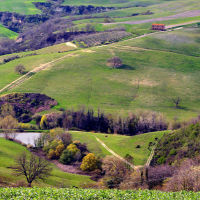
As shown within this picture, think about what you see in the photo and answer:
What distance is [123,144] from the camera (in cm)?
8344

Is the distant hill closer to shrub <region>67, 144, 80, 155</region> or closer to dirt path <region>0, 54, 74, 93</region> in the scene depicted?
shrub <region>67, 144, 80, 155</region>

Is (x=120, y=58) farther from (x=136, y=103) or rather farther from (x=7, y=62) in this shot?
(x=7, y=62)

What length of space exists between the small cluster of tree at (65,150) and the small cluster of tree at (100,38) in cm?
9417

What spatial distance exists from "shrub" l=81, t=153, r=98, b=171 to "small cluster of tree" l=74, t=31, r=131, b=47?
108882mm

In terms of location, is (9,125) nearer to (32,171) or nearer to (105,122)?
(105,122)

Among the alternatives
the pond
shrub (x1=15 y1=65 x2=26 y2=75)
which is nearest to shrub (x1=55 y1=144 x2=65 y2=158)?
the pond

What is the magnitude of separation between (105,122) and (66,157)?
28838mm

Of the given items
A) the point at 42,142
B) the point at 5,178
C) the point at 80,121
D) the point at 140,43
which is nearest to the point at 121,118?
→ the point at 80,121

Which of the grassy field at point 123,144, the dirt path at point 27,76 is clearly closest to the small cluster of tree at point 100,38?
the dirt path at point 27,76

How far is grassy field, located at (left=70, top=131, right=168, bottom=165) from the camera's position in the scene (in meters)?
75.4

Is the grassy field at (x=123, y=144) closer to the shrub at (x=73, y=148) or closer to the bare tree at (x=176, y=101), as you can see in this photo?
the shrub at (x=73, y=148)

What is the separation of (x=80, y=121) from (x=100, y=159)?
31.5m

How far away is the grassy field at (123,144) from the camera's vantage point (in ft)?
247

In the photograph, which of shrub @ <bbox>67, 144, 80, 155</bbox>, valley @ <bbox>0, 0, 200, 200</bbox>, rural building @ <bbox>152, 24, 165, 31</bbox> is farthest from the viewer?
rural building @ <bbox>152, 24, 165, 31</bbox>
